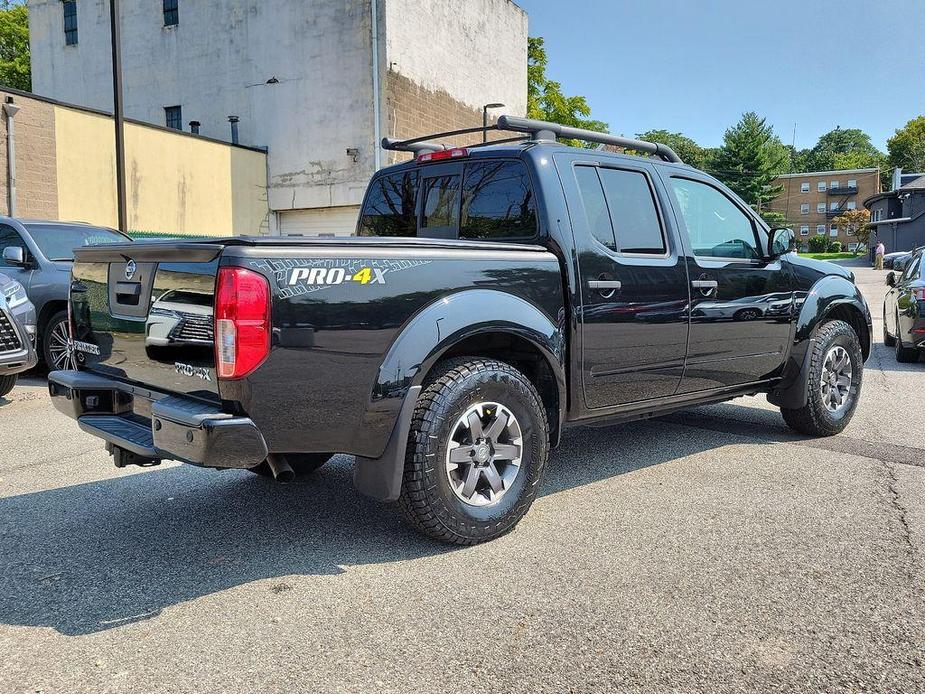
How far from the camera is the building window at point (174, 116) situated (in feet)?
91.4

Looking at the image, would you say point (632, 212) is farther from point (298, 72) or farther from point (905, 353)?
→ point (298, 72)

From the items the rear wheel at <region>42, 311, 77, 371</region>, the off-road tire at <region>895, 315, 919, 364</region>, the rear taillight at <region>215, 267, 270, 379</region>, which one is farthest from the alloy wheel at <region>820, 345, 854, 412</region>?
the rear wheel at <region>42, 311, 77, 371</region>

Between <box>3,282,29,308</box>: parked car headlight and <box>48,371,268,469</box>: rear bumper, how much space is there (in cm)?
369

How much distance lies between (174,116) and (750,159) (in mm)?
52570

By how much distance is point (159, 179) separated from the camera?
2178cm

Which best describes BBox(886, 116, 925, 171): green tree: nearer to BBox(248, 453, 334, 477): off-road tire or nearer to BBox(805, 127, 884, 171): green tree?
BBox(805, 127, 884, 171): green tree

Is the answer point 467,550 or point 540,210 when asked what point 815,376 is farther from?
point 467,550

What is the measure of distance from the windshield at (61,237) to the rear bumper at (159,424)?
5.73m

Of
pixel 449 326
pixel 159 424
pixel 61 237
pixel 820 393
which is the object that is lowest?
pixel 820 393

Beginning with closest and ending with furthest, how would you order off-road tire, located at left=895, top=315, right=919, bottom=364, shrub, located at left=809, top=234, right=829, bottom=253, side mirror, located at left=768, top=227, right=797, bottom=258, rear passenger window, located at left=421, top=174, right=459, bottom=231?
rear passenger window, located at left=421, top=174, right=459, bottom=231
side mirror, located at left=768, top=227, right=797, bottom=258
off-road tire, located at left=895, top=315, right=919, bottom=364
shrub, located at left=809, top=234, right=829, bottom=253

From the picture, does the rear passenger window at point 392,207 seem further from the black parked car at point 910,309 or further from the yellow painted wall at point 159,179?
the yellow painted wall at point 159,179

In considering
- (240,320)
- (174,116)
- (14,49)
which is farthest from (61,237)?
(14,49)

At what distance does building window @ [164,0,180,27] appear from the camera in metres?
27.2

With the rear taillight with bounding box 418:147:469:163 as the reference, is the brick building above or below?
above
